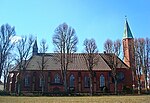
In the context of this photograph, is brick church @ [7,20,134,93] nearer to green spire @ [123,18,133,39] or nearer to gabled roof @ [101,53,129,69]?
gabled roof @ [101,53,129,69]

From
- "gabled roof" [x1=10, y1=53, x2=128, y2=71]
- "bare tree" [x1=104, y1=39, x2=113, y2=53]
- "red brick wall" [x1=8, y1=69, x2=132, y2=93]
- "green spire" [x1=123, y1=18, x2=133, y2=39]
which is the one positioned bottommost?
"red brick wall" [x1=8, y1=69, x2=132, y2=93]

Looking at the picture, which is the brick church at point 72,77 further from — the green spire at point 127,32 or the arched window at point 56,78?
the green spire at point 127,32

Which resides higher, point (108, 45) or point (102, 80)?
point (108, 45)

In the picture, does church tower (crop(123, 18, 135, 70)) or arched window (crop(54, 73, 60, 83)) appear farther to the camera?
church tower (crop(123, 18, 135, 70))

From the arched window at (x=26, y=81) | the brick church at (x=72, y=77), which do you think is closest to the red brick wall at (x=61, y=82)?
the brick church at (x=72, y=77)

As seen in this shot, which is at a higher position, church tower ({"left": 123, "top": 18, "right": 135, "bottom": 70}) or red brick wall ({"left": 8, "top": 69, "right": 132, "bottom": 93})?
church tower ({"left": 123, "top": 18, "right": 135, "bottom": 70})

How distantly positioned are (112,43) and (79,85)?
1687cm

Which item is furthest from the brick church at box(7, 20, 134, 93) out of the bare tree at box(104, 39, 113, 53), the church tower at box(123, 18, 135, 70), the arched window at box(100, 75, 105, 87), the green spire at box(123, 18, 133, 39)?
the bare tree at box(104, 39, 113, 53)

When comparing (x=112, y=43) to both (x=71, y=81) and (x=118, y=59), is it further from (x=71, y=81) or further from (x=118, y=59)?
(x=71, y=81)

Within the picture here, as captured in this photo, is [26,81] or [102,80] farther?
[102,80]

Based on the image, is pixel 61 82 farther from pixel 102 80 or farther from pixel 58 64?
pixel 102 80

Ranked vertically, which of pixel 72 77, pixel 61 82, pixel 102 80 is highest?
pixel 72 77

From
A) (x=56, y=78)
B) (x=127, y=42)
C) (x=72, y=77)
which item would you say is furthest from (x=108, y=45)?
(x=56, y=78)

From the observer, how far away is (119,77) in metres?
73.6
